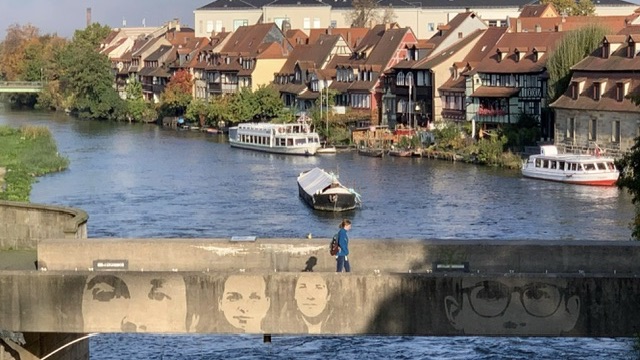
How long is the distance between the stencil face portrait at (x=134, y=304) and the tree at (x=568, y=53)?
41.1 metres

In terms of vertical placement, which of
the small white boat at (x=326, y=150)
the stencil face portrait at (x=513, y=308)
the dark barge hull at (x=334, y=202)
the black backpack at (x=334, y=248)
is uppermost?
the black backpack at (x=334, y=248)

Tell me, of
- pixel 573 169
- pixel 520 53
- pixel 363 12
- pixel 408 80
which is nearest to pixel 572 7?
pixel 363 12

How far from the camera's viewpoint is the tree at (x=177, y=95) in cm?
8294

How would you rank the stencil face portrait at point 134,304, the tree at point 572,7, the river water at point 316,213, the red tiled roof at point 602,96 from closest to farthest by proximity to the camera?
the stencil face portrait at point 134,304, the river water at point 316,213, the red tiled roof at point 602,96, the tree at point 572,7

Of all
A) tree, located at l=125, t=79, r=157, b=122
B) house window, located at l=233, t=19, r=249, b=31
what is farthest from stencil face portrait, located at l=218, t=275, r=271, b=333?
house window, located at l=233, t=19, r=249, b=31

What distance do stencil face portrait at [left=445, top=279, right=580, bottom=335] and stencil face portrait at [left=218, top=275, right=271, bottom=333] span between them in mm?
1674

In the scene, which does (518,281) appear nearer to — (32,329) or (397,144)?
(32,329)

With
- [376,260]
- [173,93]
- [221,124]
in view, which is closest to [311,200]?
[376,260]

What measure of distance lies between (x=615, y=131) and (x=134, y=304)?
123 ft

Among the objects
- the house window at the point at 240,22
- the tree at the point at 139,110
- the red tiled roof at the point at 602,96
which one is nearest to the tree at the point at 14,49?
the house window at the point at 240,22

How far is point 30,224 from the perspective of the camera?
58.3 feet

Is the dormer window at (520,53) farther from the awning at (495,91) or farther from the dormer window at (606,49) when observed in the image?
the dormer window at (606,49)

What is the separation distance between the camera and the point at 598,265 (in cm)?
1491

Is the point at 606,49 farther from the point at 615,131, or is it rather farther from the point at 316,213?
the point at 316,213
